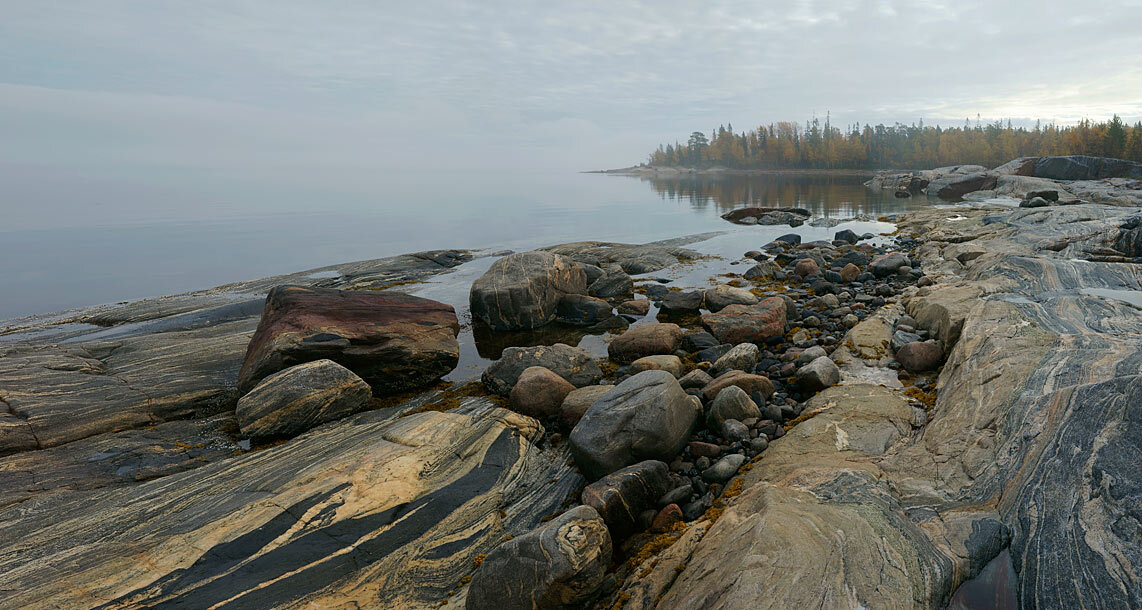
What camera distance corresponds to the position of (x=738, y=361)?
31.3 ft

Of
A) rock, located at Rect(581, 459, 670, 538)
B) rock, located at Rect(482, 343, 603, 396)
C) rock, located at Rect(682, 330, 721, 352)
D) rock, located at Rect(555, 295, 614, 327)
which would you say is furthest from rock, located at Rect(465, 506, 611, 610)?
rock, located at Rect(555, 295, 614, 327)

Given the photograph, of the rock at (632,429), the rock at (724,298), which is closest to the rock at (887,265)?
the rock at (724,298)

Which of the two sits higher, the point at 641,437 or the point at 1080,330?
the point at 1080,330

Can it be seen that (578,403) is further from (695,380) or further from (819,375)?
(819,375)

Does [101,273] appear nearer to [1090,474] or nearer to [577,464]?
[577,464]

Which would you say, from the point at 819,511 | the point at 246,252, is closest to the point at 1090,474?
the point at 819,511

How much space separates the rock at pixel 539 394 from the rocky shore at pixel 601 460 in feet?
0.13

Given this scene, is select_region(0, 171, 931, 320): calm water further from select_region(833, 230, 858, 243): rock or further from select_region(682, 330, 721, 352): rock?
select_region(682, 330, 721, 352): rock

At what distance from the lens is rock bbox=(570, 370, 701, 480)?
21.4ft

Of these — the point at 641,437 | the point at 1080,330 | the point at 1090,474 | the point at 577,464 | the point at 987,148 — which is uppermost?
the point at 987,148

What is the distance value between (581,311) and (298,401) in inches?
331

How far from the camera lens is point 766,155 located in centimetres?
15562

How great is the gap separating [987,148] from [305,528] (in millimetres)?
152706

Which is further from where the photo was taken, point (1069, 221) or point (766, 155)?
point (766, 155)
